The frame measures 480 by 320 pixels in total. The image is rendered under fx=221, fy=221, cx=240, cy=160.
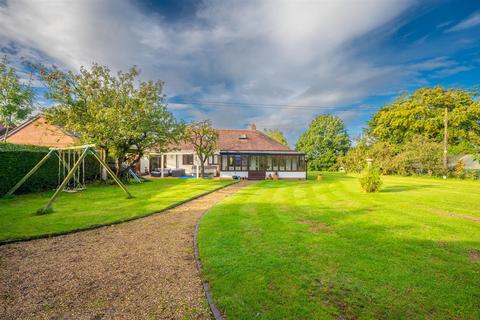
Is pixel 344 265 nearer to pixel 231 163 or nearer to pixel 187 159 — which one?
pixel 231 163

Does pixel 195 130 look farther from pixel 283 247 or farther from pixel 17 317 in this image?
pixel 17 317

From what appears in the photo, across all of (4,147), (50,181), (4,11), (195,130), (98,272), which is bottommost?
(98,272)

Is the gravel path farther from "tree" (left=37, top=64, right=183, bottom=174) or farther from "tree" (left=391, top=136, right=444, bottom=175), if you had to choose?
"tree" (left=391, top=136, right=444, bottom=175)

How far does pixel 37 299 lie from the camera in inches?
140

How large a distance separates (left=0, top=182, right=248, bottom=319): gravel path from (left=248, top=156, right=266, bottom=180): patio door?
19.7 meters

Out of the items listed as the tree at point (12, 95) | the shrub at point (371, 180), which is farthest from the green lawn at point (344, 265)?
the tree at point (12, 95)

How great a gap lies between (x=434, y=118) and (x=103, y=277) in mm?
40960

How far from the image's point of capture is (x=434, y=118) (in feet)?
102

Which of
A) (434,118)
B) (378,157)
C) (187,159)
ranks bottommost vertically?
(187,159)

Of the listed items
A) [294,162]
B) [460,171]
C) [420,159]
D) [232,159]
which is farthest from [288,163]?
[460,171]

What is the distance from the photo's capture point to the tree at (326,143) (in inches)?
1809

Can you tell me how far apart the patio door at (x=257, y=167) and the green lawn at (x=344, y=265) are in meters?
17.7

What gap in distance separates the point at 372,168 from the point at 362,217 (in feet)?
25.6

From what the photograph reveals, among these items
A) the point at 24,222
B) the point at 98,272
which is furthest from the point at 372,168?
the point at 24,222
